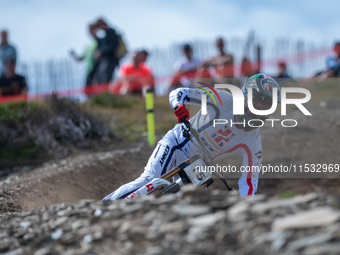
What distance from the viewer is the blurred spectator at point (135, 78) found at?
475 inches

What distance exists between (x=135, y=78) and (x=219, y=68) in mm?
2477

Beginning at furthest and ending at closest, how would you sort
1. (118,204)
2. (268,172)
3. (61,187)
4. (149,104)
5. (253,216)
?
(268,172), (149,104), (61,187), (118,204), (253,216)

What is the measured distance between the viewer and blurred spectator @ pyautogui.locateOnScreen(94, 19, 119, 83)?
453 inches

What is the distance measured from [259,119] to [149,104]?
11.8 feet

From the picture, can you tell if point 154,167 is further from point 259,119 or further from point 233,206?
point 233,206

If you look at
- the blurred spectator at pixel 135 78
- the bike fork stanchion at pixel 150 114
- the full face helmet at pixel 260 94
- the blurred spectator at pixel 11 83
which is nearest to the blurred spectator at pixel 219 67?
the blurred spectator at pixel 135 78

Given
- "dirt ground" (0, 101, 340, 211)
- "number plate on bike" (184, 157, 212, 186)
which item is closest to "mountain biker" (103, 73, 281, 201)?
"number plate on bike" (184, 157, 212, 186)

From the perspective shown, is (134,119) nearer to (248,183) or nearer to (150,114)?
(150,114)

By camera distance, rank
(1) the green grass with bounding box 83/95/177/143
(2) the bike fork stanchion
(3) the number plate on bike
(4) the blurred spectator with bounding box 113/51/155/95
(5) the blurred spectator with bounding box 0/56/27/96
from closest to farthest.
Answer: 1. (3) the number plate on bike
2. (2) the bike fork stanchion
3. (1) the green grass with bounding box 83/95/177/143
4. (5) the blurred spectator with bounding box 0/56/27/96
5. (4) the blurred spectator with bounding box 113/51/155/95

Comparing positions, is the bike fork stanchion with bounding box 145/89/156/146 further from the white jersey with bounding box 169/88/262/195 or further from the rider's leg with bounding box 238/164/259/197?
the rider's leg with bounding box 238/164/259/197

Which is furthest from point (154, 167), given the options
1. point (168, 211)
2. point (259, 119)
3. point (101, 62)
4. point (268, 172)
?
point (101, 62)

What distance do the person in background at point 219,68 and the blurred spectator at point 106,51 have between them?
2.48 meters

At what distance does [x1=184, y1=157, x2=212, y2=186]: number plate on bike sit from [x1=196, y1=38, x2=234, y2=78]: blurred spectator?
7.52 m

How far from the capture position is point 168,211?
3.37m
